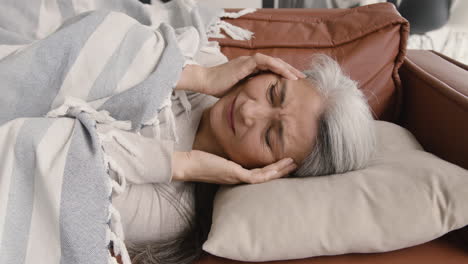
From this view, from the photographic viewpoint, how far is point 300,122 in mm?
903

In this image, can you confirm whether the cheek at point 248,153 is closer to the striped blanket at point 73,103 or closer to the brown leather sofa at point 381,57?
the striped blanket at point 73,103

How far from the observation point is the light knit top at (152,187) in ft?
2.66

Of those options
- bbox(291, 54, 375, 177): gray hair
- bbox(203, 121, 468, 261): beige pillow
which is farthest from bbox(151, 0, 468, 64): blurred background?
bbox(203, 121, 468, 261): beige pillow

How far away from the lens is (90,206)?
Result: 676 millimetres

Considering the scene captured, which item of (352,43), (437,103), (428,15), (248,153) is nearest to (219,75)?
(248,153)

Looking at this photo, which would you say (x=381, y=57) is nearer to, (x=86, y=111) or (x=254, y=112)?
(x=254, y=112)

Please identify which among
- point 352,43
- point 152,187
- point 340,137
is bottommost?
point 152,187

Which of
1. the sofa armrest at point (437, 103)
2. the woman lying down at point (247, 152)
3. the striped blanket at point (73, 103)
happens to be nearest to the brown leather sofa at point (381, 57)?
the sofa armrest at point (437, 103)

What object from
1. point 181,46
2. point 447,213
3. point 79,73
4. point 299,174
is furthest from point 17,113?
point 447,213

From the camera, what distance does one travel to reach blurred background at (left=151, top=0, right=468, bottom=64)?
1746mm

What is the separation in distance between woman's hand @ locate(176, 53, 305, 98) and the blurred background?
814mm

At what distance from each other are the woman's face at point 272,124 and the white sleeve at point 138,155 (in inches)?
7.1

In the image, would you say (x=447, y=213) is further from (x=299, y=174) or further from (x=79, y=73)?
(x=79, y=73)

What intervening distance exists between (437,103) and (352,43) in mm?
367
